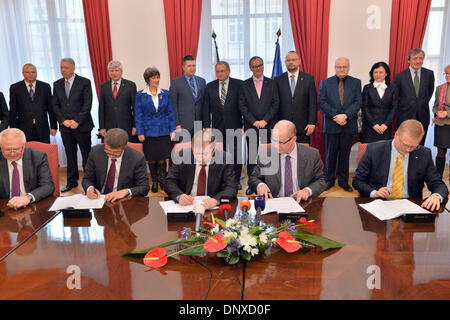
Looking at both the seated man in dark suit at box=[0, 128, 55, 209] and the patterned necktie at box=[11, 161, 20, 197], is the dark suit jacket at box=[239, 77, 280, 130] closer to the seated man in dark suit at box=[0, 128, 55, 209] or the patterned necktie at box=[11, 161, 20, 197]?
the seated man in dark suit at box=[0, 128, 55, 209]

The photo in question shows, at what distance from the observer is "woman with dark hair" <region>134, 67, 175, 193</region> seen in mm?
5199

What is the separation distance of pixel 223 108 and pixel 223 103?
70 mm

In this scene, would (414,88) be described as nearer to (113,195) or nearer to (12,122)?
(113,195)

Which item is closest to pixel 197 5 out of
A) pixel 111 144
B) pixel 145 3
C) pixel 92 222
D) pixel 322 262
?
pixel 145 3

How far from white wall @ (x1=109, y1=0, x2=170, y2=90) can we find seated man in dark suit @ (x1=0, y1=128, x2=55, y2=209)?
12.2 feet

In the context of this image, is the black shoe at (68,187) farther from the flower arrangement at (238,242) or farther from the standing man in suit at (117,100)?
the flower arrangement at (238,242)

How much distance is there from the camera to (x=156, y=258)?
1.86 m

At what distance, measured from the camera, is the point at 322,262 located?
6.05ft

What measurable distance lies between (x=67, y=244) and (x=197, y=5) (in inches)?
201

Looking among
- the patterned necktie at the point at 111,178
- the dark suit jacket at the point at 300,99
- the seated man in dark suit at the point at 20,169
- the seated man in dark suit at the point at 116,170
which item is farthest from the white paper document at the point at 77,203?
the dark suit jacket at the point at 300,99

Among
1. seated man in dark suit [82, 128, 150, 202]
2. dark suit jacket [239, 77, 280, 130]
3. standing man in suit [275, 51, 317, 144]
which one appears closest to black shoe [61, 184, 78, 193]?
seated man in dark suit [82, 128, 150, 202]

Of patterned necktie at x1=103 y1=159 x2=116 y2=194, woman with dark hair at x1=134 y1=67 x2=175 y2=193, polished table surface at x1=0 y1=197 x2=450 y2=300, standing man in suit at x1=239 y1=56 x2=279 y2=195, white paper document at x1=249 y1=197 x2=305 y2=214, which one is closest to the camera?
polished table surface at x1=0 y1=197 x2=450 y2=300

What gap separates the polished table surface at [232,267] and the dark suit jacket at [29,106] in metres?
3.76
